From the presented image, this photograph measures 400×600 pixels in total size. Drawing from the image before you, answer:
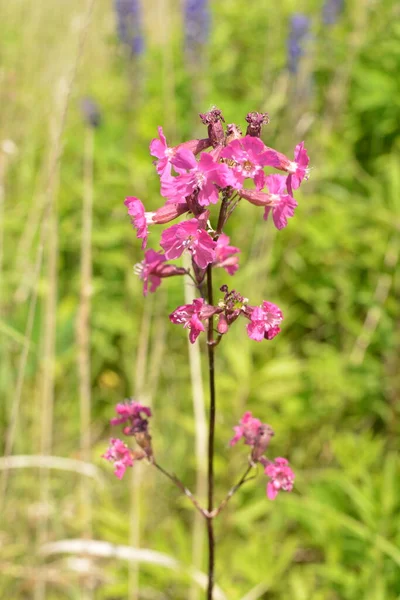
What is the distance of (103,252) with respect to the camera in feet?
9.66

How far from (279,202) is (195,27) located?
10.3ft

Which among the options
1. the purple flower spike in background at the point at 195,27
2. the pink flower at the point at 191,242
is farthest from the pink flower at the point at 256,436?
the purple flower spike in background at the point at 195,27

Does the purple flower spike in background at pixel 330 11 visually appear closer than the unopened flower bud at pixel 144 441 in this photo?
No

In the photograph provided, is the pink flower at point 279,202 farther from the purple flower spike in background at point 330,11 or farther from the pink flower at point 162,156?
the purple flower spike in background at point 330,11

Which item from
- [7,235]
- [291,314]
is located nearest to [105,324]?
[7,235]

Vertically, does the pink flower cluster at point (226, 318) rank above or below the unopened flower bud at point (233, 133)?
below

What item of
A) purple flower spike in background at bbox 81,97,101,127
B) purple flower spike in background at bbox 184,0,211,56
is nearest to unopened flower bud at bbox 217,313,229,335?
purple flower spike in background at bbox 81,97,101,127

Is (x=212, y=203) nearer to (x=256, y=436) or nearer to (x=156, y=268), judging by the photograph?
(x=156, y=268)

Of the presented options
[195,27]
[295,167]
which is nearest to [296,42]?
[195,27]

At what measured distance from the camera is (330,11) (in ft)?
11.9

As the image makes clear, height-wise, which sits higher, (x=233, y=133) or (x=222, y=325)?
(x=233, y=133)

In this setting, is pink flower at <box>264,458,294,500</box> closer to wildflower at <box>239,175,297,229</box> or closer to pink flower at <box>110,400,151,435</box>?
pink flower at <box>110,400,151,435</box>

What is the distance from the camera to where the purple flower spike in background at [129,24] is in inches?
143

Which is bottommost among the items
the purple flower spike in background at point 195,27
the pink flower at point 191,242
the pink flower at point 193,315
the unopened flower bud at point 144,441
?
the unopened flower bud at point 144,441
